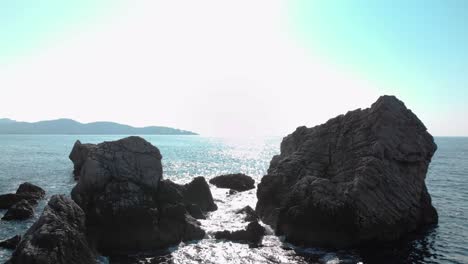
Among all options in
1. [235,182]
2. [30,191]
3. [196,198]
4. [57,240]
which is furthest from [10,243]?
[235,182]

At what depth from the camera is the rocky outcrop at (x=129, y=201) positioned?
3100 cm

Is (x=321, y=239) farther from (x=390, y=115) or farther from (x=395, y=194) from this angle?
(x=390, y=115)

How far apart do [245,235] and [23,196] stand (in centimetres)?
3132

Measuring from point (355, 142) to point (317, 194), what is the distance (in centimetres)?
984

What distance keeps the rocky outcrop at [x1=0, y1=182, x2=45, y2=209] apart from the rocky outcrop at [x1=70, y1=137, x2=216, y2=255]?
1527 centimetres

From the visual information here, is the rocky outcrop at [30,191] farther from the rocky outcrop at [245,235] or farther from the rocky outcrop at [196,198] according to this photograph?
the rocky outcrop at [245,235]

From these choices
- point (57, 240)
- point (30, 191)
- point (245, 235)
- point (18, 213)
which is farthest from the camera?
point (30, 191)

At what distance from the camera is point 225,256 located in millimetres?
29156

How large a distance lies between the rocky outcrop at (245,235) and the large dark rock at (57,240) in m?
12.3

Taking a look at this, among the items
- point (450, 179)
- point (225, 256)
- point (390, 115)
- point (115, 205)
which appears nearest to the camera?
point (225, 256)

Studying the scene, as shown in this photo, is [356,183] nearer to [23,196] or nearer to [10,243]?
[10,243]

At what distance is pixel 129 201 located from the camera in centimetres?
3291

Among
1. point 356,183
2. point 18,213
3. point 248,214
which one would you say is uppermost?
point 356,183

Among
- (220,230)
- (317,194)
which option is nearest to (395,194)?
(317,194)
